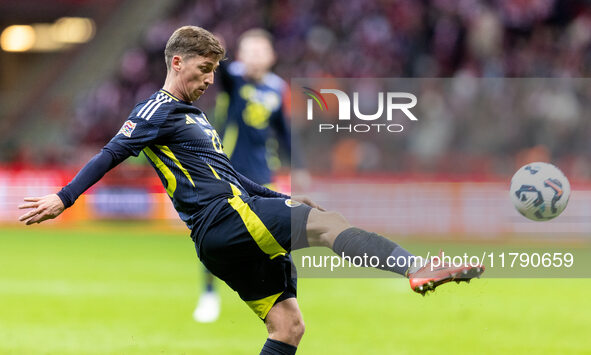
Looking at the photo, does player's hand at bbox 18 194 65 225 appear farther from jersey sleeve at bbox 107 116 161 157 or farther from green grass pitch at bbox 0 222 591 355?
green grass pitch at bbox 0 222 591 355

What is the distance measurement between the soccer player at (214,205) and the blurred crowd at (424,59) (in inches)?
377

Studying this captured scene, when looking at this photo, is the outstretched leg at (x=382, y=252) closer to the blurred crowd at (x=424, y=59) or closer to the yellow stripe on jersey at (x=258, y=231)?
the yellow stripe on jersey at (x=258, y=231)

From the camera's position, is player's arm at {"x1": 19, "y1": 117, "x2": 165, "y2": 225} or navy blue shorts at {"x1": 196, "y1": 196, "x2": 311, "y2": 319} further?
navy blue shorts at {"x1": 196, "y1": 196, "x2": 311, "y2": 319}

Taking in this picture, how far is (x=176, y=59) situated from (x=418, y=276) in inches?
66.6

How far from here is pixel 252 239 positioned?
4203 millimetres

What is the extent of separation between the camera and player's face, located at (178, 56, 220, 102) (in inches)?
174

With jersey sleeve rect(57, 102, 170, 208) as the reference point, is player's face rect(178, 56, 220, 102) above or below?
above

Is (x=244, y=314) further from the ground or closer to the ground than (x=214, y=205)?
closer to the ground

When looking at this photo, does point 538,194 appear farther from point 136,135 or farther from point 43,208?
point 43,208

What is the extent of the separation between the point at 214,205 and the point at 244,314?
3679mm

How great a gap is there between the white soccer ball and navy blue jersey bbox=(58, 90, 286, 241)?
70.1 inches

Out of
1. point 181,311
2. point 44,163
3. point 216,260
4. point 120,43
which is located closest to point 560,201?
point 216,260

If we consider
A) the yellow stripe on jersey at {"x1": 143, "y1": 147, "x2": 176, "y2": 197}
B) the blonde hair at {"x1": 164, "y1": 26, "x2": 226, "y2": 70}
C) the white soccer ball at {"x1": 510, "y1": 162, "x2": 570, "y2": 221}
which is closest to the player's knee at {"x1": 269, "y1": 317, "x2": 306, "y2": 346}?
the yellow stripe on jersey at {"x1": 143, "y1": 147, "x2": 176, "y2": 197}

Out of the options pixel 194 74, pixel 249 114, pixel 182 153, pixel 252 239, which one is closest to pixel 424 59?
pixel 249 114
